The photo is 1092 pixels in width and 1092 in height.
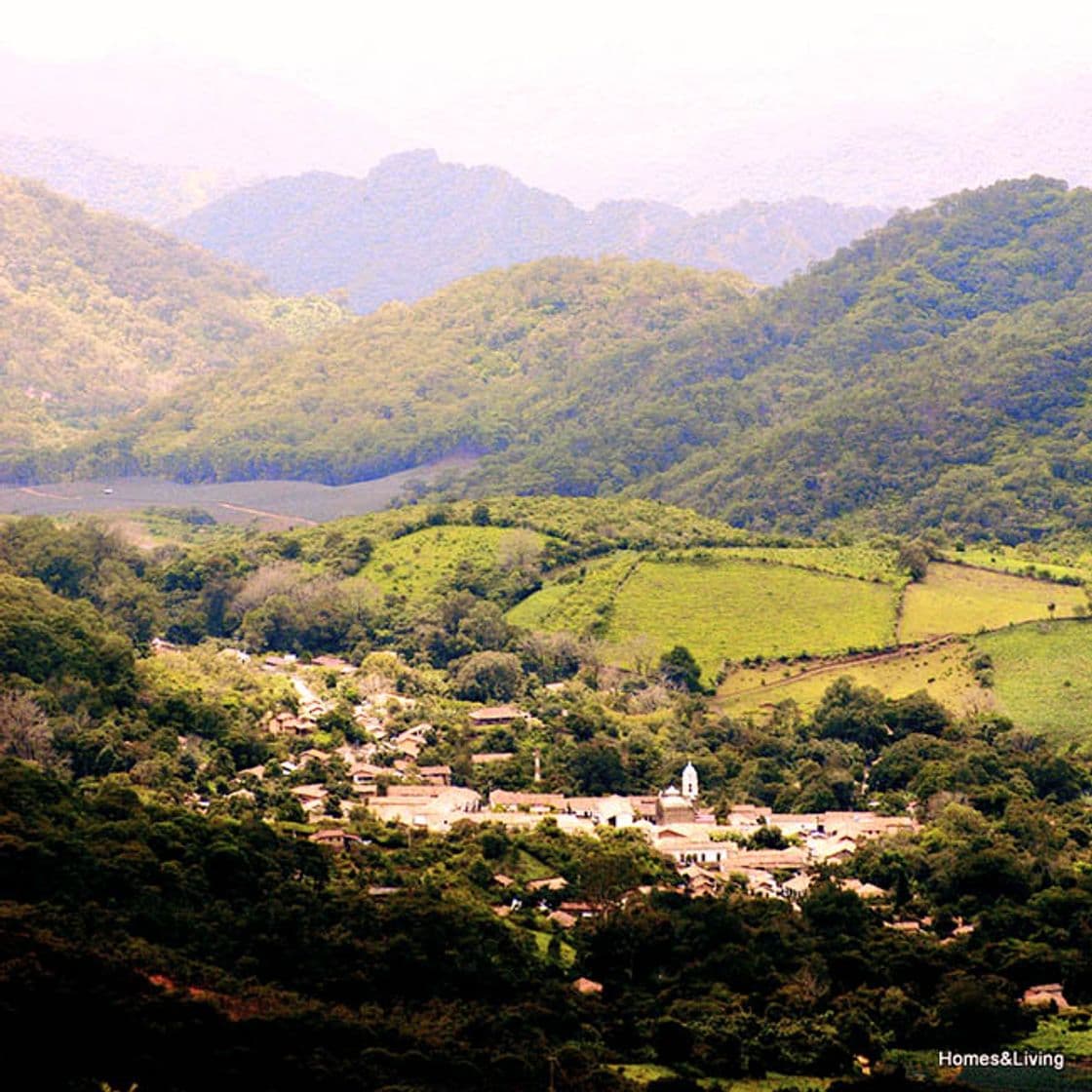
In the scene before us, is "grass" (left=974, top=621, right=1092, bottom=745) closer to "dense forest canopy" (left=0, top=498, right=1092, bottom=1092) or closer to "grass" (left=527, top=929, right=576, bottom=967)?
"dense forest canopy" (left=0, top=498, right=1092, bottom=1092)

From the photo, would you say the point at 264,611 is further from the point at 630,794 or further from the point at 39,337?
the point at 39,337

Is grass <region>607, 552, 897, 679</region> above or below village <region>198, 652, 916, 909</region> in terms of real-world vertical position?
above

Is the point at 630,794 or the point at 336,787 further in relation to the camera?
the point at 630,794

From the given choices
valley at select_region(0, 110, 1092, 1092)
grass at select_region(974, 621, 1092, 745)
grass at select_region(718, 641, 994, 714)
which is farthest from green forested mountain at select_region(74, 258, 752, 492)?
grass at select_region(974, 621, 1092, 745)

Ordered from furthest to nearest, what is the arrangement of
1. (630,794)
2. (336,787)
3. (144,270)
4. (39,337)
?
(144,270), (39,337), (630,794), (336,787)

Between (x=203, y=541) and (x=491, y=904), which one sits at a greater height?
(x=203, y=541)

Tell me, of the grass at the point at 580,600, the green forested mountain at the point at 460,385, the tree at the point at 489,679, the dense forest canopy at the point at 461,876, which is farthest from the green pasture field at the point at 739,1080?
the green forested mountain at the point at 460,385

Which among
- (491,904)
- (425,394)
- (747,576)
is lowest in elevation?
(491,904)

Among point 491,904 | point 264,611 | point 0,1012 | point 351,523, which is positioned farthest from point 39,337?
point 0,1012

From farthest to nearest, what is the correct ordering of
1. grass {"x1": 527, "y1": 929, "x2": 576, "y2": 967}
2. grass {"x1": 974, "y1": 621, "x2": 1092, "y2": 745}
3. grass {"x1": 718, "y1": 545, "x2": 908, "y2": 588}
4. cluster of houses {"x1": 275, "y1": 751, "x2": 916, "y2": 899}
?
grass {"x1": 718, "y1": 545, "x2": 908, "y2": 588}, grass {"x1": 974, "y1": 621, "x2": 1092, "y2": 745}, cluster of houses {"x1": 275, "y1": 751, "x2": 916, "y2": 899}, grass {"x1": 527, "y1": 929, "x2": 576, "y2": 967}
